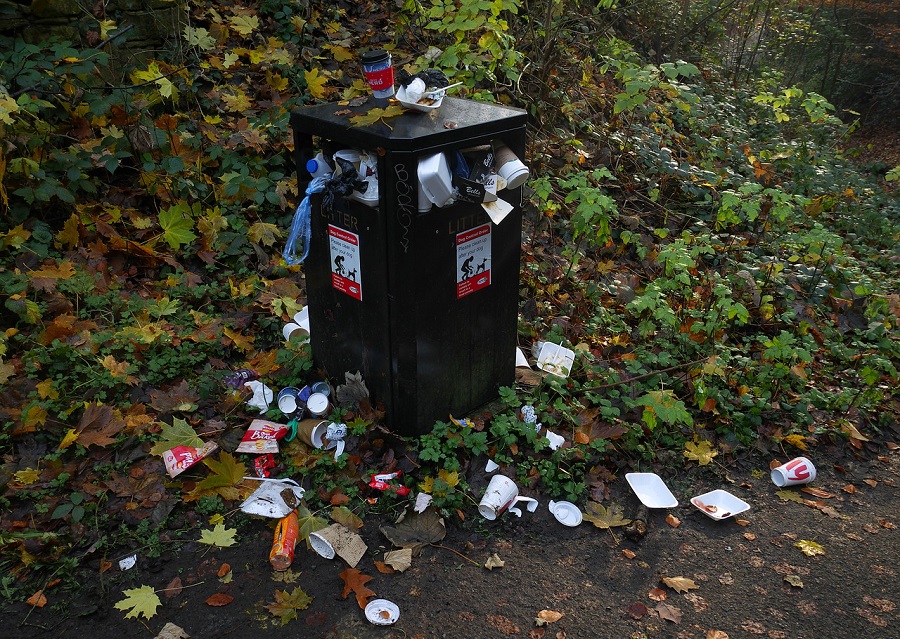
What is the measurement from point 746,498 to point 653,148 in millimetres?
4021

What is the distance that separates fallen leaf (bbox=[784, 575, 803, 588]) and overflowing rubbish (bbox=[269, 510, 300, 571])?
209 centimetres

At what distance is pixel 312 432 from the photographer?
3.17m

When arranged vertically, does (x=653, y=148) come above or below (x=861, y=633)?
above

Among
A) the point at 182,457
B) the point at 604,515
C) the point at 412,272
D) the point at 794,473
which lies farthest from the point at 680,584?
the point at 182,457

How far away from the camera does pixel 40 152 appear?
424cm

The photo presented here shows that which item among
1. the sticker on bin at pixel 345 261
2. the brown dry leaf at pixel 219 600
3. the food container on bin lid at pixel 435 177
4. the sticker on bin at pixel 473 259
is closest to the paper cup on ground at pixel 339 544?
the brown dry leaf at pixel 219 600

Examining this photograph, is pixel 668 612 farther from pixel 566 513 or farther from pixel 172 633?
pixel 172 633

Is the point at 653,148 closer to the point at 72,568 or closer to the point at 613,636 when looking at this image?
the point at 613,636

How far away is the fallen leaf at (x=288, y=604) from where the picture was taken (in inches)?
94.8

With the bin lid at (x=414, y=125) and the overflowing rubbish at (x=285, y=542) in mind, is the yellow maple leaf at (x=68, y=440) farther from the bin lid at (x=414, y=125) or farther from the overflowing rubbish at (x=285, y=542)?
the bin lid at (x=414, y=125)

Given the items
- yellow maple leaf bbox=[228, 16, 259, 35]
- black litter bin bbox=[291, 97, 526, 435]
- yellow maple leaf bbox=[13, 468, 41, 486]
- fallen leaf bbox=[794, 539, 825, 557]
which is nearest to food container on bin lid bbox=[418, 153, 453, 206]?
black litter bin bbox=[291, 97, 526, 435]

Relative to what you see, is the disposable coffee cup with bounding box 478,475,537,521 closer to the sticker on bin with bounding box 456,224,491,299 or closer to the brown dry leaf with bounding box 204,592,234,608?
the sticker on bin with bounding box 456,224,491,299

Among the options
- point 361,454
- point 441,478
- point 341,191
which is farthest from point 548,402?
point 341,191

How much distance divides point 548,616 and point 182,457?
176 cm
